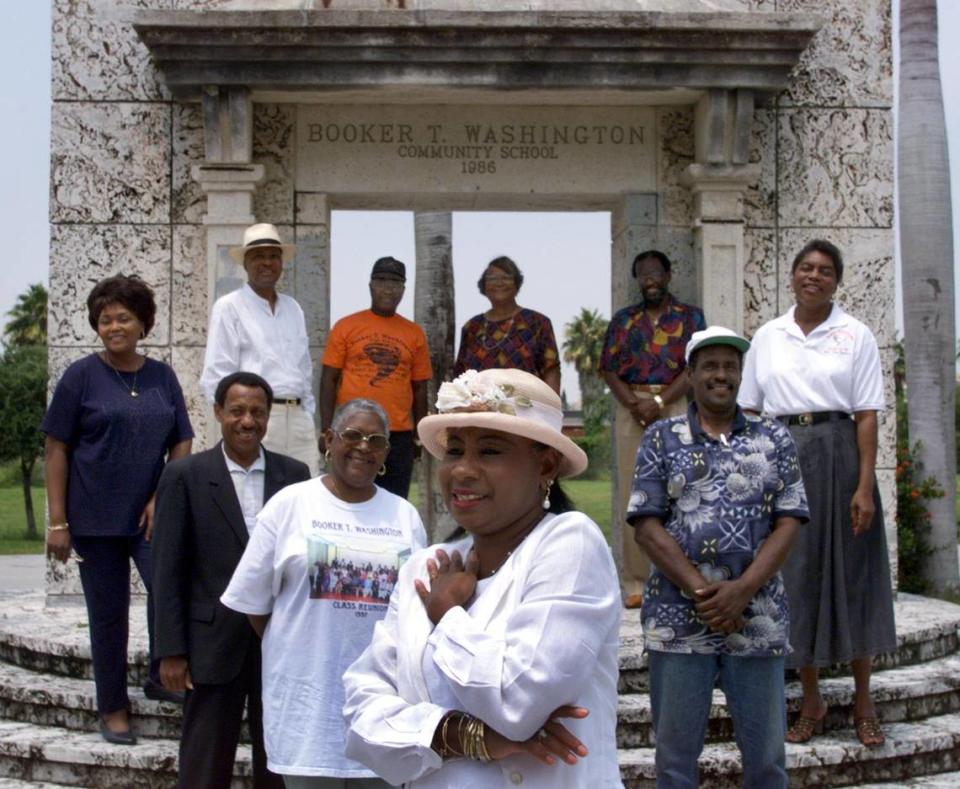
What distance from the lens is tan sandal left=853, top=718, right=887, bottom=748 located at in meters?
5.93

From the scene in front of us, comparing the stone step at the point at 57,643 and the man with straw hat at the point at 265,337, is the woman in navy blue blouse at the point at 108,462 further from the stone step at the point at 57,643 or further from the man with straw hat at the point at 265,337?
the man with straw hat at the point at 265,337

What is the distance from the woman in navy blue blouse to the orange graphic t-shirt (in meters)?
2.08

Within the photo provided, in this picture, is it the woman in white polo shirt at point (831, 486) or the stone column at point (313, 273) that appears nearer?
the woman in white polo shirt at point (831, 486)

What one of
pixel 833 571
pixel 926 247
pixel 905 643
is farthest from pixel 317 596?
pixel 926 247

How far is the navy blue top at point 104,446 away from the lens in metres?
5.79

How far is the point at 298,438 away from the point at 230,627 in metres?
2.75

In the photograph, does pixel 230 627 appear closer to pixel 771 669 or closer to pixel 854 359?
pixel 771 669

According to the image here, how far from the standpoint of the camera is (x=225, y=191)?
849cm

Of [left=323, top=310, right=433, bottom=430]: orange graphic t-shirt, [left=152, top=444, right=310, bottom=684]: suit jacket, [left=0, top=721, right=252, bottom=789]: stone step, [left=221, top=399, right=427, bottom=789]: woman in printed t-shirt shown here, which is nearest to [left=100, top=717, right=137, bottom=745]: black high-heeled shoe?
[left=0, top=721, right=252, bottom=789]: stone step

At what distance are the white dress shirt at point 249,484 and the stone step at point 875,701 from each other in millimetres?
2051

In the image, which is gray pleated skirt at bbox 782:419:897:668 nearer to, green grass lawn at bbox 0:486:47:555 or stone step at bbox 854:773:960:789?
stone step at bbox 854:773:960:789

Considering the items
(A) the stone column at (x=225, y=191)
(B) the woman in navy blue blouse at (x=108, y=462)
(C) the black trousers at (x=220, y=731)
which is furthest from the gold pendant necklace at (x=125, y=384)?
(A) the stone column at (x=225, y=191)

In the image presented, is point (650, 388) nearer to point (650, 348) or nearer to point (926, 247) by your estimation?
point (650, 348)

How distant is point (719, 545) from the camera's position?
4.54 meters
